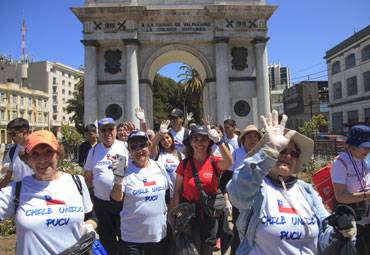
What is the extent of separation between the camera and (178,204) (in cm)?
349

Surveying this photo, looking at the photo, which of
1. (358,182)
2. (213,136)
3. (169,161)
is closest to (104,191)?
(169,161)

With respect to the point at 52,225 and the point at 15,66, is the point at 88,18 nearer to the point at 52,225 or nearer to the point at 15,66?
the point at 52,225

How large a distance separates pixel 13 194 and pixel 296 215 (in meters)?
2.33

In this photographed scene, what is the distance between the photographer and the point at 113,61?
1731 centimetres

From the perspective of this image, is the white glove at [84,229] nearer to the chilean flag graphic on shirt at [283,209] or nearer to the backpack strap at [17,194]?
the backpack strap at [17,194]

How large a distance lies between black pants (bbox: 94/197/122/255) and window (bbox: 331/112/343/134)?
145 feet

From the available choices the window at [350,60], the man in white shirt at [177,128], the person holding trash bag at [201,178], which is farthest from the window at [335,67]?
the person holding trash bag at [201,178]

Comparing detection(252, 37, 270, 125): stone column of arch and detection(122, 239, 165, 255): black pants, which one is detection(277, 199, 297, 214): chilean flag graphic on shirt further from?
detection(252, 37, 270, 125): stone column of arch

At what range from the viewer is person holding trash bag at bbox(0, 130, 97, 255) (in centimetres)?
221

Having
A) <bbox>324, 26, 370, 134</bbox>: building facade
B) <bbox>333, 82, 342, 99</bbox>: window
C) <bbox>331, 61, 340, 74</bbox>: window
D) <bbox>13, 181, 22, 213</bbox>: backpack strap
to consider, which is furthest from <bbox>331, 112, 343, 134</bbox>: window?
<bbox>13, 181, 22, 213</bbox>: backpack strap

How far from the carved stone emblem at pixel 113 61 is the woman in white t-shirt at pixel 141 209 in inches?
592

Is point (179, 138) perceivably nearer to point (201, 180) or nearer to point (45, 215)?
point (201, 180)

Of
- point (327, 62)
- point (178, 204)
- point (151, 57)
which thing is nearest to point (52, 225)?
point (178, 204)

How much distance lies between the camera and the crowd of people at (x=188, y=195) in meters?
2.06
